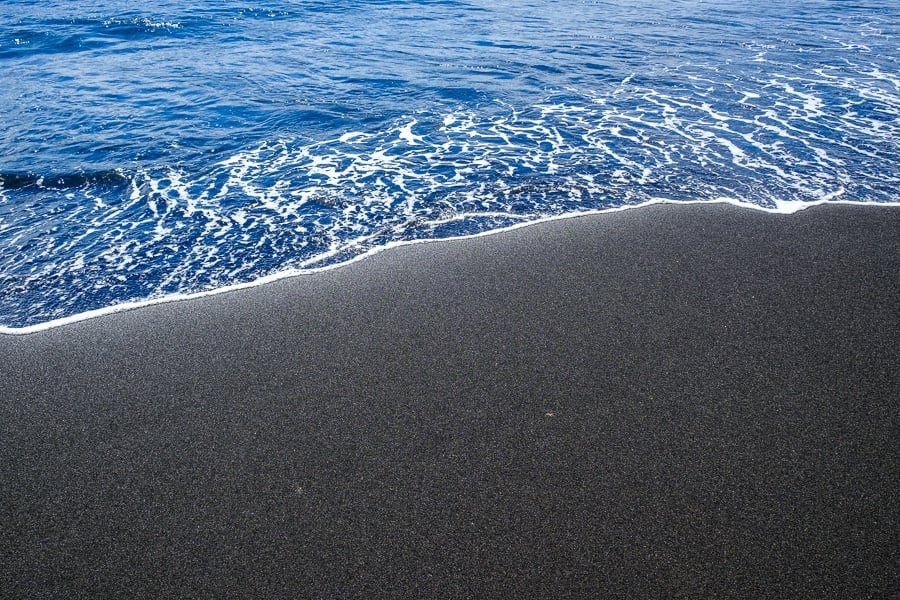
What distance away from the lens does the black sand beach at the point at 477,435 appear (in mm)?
2719

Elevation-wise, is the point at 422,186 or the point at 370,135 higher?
the point at 370,135

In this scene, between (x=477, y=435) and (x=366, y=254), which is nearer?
(x=477, y=435)

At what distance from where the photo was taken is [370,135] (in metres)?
8.55

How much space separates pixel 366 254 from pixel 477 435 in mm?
2540

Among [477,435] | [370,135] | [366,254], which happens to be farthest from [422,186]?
[477,435]

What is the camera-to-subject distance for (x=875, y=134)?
802 centimetres

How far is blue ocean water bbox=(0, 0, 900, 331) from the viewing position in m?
5.77

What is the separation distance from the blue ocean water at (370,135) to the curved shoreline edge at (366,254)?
0.25 feet

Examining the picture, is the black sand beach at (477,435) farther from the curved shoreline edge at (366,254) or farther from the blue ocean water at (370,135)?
the blue ocean water at (370,135)

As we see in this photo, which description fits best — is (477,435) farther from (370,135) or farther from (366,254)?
(370,135)

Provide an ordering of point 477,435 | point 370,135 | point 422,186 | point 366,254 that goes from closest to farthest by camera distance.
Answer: point 477,435 → point 366,254 → point 422,186 → point 370,135

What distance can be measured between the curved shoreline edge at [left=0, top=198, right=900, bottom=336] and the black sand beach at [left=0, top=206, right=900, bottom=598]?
0.49 ft

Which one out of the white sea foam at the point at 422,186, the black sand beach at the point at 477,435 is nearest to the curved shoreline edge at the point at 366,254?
→ the white sea foam at the point at 422,186

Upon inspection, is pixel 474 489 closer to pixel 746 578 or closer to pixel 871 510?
pixel 746 578
